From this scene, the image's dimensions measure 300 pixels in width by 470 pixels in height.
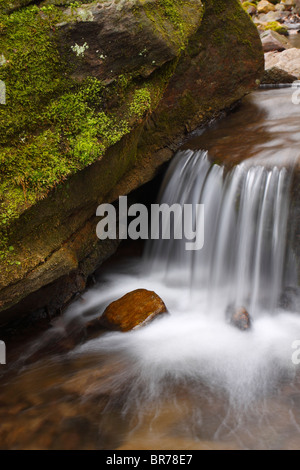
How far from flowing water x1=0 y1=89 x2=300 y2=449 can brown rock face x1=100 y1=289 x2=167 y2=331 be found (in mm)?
122

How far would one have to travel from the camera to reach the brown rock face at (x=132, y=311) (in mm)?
4593

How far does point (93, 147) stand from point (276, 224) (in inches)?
97.7

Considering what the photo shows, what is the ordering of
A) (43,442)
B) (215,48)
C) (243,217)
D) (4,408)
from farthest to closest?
1. (215,48)
2. (243,217)
3. (4,408)
4. (43,442)

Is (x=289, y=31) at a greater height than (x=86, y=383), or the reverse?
(x=289, y=31)

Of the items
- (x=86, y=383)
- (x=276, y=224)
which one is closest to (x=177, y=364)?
(x=86, y=383)

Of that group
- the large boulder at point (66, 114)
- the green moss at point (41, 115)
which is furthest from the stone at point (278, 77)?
the green moss at point (41, 115)

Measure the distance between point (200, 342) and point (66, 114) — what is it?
114 inches

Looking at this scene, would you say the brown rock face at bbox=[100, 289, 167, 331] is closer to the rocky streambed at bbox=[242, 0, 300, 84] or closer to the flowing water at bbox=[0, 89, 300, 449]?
the flowing water at bbox=[0, 89, 300, 449]

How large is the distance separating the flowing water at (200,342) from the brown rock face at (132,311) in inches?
4.8

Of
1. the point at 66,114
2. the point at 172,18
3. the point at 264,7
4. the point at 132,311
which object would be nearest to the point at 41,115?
the point at 66,114

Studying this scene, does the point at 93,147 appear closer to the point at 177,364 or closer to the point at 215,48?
the point at 177,364

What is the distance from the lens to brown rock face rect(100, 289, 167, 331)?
4.59 metres

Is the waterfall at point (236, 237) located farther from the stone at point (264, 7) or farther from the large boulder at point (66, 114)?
the stone at point (264, 7)
